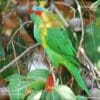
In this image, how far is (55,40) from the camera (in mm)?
976

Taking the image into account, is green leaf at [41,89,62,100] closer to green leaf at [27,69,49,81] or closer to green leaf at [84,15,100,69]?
green leaf at [27,69,49,81]

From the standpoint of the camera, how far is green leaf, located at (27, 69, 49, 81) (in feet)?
3.18

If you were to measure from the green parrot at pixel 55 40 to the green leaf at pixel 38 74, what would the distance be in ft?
0.10

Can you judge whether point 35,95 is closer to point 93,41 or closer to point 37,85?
point 37,85

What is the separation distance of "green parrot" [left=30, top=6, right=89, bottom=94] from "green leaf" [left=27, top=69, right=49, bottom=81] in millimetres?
30

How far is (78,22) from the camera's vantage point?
100cm

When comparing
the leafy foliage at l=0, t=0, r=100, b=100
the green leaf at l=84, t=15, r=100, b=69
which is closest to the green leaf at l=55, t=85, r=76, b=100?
the leafy foliage at l=0, t=0, r=100, b=100

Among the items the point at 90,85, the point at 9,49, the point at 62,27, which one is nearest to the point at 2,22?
the point at 9,49

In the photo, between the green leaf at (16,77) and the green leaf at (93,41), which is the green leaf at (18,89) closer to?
the green leaf at (16,77)

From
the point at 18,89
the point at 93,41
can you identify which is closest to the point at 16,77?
the point at 18,89

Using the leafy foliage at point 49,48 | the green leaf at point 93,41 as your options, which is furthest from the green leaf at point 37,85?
the green leaf at point 93,41

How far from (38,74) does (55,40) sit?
0.09 metres

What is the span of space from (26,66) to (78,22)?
7.0 inches

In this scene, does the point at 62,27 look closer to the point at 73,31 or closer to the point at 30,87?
the point at 73,31
